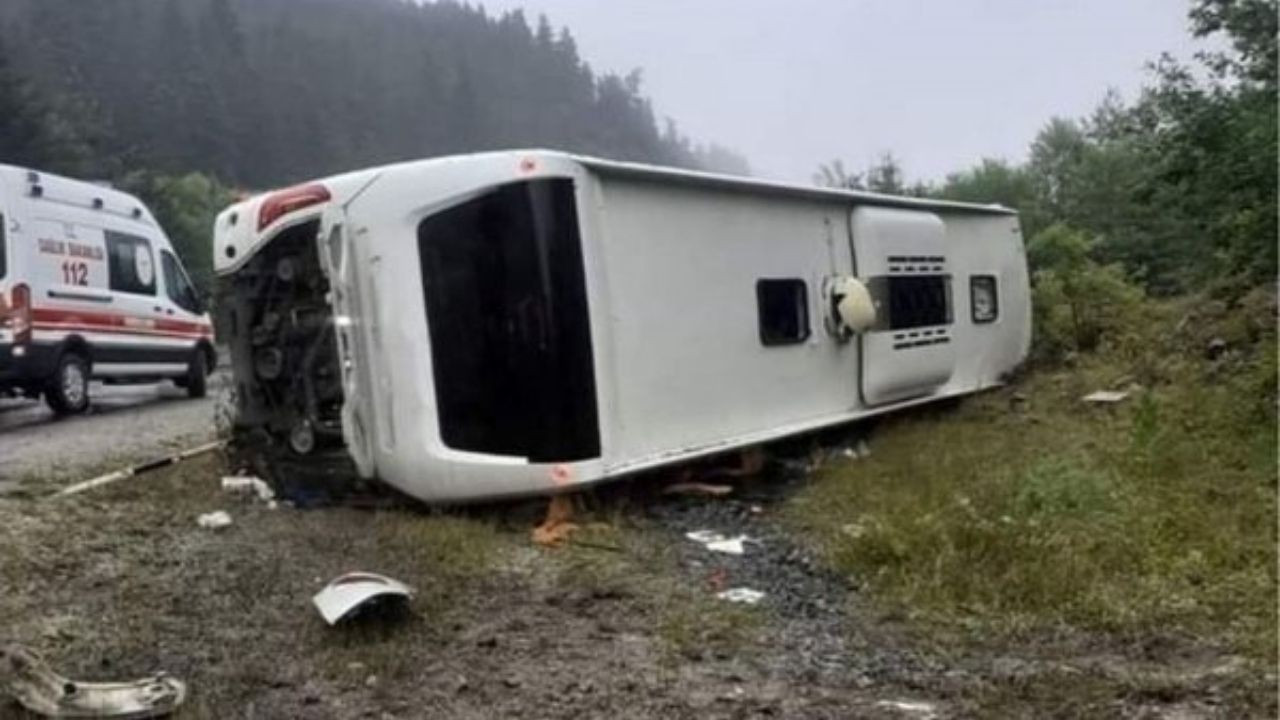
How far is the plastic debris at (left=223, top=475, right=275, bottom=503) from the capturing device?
733 cm

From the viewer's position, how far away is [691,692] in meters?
4.03

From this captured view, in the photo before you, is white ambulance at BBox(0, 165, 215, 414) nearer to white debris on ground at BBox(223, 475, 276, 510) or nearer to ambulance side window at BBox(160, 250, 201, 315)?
ambulance side window at BBox(160, 250, 201, 315)

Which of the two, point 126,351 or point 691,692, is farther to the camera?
point 126,351

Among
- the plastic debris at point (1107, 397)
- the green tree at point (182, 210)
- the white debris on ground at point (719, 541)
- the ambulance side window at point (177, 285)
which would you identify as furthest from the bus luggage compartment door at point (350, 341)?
the green tree at point (182, 210)

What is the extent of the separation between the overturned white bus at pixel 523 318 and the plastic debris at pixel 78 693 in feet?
9.19

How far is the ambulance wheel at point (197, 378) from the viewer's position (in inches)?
563

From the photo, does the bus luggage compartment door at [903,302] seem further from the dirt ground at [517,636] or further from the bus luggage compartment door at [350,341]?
the bus luggage compartment door at [350,341]

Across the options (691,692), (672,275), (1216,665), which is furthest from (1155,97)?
(691,692)

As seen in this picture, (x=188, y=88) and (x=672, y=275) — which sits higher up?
(x=188, y=88)

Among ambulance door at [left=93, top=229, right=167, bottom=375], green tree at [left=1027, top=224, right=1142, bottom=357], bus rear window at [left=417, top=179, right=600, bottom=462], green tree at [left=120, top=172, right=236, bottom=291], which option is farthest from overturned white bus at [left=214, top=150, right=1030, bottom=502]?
green tree at [left=120, top=172, right=236, bottom=291]

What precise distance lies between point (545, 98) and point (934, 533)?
228ft

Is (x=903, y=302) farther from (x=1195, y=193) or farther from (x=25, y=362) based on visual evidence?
(x=25, y=362)

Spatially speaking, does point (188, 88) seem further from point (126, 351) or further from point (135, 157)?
point (126, 351)

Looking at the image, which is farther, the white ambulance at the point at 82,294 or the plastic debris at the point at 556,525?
the white ambulance at the point at 82,294
